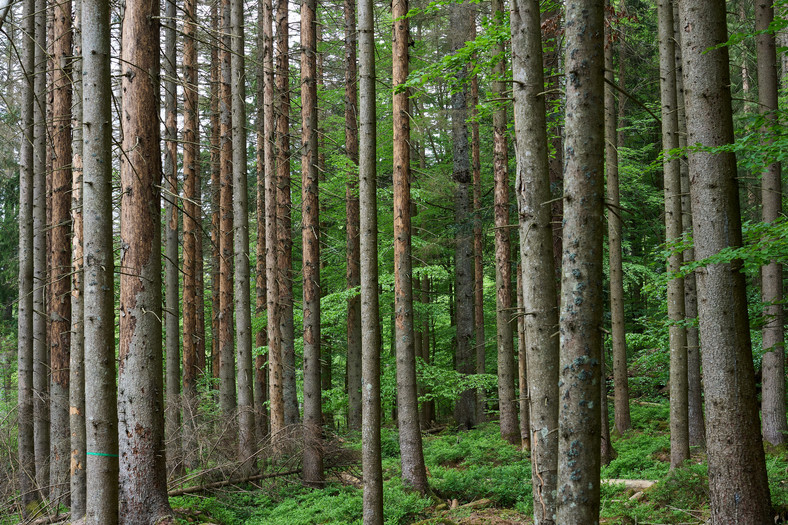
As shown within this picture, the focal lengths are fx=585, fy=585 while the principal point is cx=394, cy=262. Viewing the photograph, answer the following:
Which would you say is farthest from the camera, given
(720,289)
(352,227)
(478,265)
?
(478,265)

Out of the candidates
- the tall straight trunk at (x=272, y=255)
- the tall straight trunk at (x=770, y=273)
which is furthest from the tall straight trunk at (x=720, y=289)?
the tall straight trunk at (x=272, y=255)

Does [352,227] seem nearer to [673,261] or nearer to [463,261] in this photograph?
[463,261]

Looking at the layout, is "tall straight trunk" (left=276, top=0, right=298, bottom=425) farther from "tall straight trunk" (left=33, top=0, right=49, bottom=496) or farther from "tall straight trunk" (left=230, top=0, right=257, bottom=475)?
"tall straight trunk" (left=33, top=0, right=49, bottom=496)

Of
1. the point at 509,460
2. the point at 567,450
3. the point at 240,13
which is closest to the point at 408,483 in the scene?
the point at 509,460

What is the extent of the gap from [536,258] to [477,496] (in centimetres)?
576

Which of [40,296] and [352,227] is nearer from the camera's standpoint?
[40,296]

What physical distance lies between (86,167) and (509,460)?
10416 mm

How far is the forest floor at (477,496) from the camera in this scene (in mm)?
7707

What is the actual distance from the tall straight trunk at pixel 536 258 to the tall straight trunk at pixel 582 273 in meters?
0.79

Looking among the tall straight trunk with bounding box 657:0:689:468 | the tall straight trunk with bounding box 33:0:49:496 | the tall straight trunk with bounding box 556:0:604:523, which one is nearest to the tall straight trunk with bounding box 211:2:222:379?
the tall straight trunk with bounding box 33:0:49:496

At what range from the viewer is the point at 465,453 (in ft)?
43.8

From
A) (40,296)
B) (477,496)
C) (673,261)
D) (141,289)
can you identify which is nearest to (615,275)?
(673,261)

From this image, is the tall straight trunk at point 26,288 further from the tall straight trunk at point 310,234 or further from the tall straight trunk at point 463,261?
the tall straight trunk at point 463,261

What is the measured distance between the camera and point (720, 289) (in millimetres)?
6320
